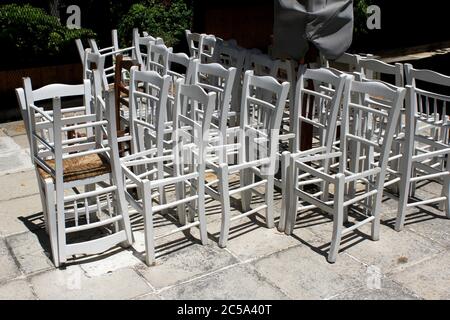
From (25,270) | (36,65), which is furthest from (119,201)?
(36,65)

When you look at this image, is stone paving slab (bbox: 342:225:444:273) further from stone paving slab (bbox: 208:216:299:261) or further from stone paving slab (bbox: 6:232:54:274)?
stone paving slab (bbox: 6:232:54:274)

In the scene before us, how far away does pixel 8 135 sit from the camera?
630 centimetres

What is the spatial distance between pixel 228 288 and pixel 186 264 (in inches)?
14.8

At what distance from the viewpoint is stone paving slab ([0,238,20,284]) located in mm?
3449

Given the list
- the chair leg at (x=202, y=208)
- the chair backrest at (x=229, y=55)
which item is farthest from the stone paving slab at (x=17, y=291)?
the chair backrest at (x=229, y=55)

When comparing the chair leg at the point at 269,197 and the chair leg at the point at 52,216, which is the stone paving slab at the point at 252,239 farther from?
the chair leg at the point at 52,216

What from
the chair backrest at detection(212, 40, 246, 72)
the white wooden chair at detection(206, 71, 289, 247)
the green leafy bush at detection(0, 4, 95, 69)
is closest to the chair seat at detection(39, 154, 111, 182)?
the white wooden chair at detection(206, 71, 289, 247)

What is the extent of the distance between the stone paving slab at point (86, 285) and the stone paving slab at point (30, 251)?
12 cm

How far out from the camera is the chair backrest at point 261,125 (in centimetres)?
373

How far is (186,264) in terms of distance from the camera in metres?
3.56

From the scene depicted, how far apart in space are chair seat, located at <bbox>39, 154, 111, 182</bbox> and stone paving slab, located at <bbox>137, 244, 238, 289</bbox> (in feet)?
2.12

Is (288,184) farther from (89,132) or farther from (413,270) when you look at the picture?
(89,132)
